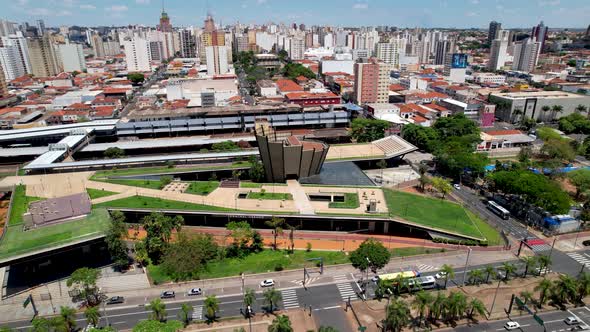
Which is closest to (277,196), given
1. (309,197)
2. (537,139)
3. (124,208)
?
(309,197)

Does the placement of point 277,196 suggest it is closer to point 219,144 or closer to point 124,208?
point 124,208

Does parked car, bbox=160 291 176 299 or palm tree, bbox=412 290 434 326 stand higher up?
palm tree, bbox=412 290 434 326

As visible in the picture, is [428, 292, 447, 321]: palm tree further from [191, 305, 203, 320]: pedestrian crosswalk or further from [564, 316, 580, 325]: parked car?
[191, 305, 203, 320]: pedestrian crosswalk

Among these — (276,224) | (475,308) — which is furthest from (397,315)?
(276,224)

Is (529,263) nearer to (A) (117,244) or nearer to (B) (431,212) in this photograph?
(B) (431,212)

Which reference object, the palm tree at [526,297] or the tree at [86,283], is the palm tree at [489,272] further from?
the tree at [86,283]

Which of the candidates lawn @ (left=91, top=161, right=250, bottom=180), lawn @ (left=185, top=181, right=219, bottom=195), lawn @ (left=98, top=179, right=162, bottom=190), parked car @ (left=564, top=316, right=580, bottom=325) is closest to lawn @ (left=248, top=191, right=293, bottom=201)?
lawn @ (left=185, top=181, right=219, bottom=195)
